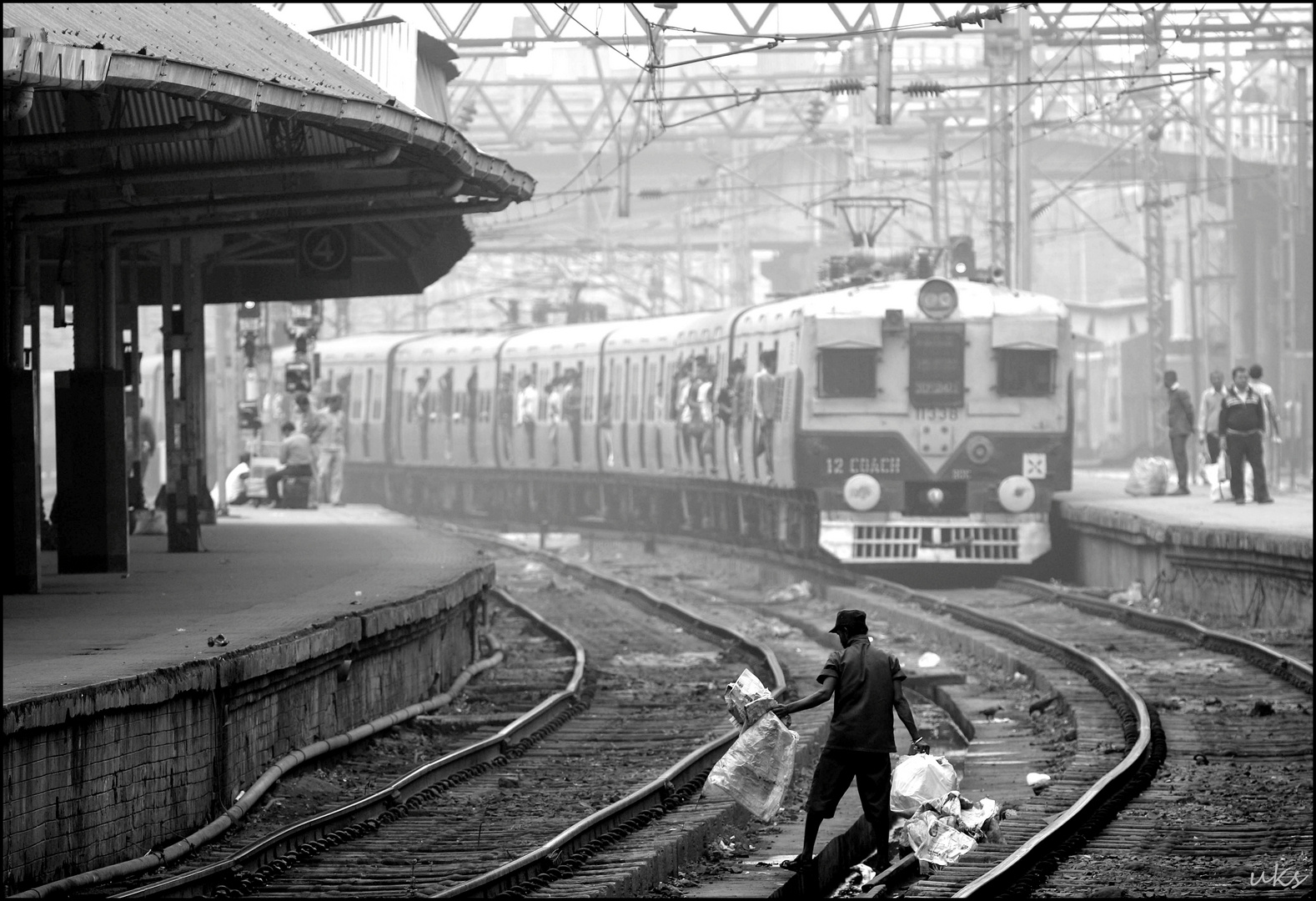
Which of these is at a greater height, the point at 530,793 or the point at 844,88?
the point at 844,88

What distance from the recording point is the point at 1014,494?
74.9 feet

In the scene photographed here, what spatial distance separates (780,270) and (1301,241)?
1464 cm

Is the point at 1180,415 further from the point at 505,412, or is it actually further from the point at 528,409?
the point at 505,412

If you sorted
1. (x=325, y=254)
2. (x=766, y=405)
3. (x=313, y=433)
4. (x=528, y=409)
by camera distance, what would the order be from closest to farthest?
(x=325, y=254) < (x=766, y=405) < (x=313, y=433) < (x=528, y=409)

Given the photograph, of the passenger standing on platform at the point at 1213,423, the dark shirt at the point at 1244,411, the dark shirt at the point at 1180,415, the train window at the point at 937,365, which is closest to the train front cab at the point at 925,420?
the train window at the point at 937,365

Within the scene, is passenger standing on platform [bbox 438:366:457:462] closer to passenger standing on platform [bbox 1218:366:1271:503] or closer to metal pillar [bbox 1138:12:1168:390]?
metal pillar [bbox 1138:12:1168:390]

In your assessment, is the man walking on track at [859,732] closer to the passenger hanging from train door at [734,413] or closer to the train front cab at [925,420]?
the train front cab at [925,420]

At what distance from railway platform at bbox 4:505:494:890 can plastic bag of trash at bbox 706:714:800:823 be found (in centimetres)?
234

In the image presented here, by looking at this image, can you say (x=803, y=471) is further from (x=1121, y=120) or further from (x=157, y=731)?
(x=1121, y=120)

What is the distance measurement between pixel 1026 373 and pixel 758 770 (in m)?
14.7

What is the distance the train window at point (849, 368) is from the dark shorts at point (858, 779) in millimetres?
14418

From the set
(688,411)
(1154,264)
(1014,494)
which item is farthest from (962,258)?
(1154,264)

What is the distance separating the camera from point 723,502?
95.0 ft

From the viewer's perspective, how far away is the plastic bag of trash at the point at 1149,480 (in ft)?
85.8
